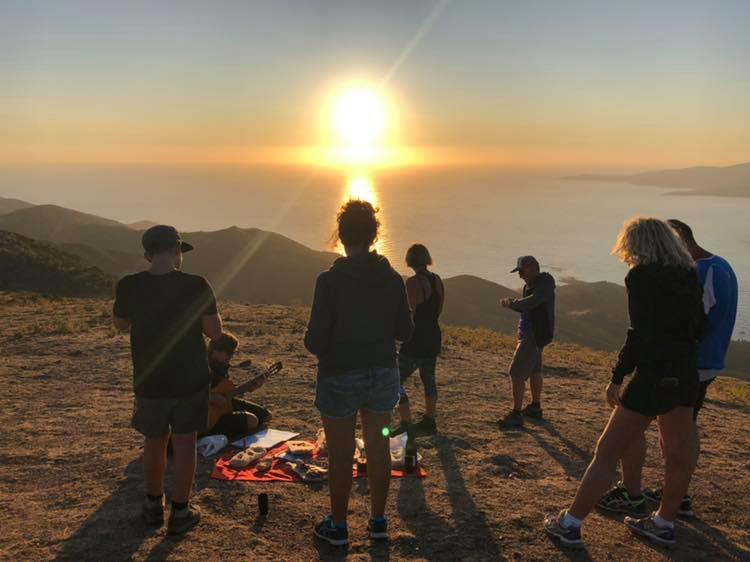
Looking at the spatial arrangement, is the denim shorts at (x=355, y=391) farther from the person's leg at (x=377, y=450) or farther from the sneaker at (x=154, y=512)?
the sneaker at (x=154, y=512)

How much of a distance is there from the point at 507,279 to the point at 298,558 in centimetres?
14612

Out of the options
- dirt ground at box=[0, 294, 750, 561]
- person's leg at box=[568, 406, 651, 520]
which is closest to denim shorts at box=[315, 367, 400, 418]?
dirt ground at box=[0, 294, 750, 561]

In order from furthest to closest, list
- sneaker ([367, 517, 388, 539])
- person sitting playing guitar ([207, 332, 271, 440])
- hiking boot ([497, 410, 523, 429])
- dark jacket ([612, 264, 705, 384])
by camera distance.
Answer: hiking boot ([497, 410, 523, 429])
person sitting playing guitar ([207, 332, 271, 440])
sneaker ([367, 517, 388, 539])
dark jacket ([612, 264, 705, 384])

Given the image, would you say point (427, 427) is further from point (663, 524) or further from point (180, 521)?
point (180, 521)

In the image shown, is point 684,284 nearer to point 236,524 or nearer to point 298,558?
point 298,558

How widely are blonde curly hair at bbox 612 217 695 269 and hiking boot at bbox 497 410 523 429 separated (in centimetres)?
424

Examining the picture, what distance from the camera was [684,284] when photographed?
3744 millimetres

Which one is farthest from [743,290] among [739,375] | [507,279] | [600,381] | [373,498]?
[373,498]

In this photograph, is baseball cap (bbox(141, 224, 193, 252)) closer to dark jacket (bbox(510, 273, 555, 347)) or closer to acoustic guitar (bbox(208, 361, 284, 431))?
acoustic guitar (bbox(208, 361, 284, 431))

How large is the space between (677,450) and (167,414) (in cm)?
374

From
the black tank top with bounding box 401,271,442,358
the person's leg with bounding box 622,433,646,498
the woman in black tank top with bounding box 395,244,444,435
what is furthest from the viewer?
the black tank top with bounding box 401,271,442,358

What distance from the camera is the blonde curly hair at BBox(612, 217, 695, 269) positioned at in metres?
3.77

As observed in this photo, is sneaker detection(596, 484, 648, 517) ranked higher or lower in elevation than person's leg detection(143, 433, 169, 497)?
lower

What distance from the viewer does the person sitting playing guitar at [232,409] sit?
604 cm
